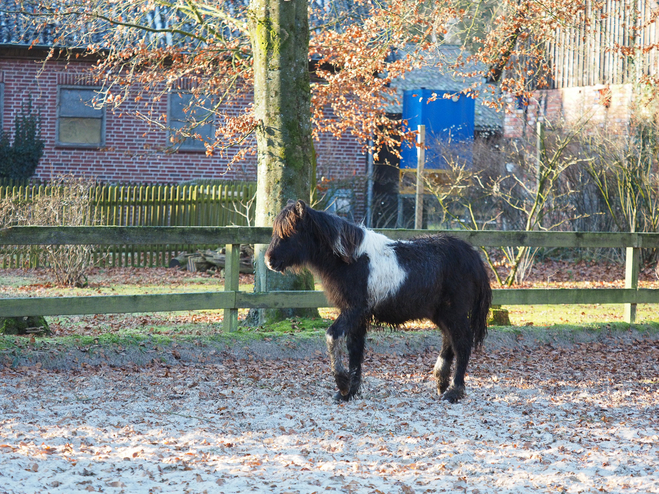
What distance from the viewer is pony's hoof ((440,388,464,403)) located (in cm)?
→ 616

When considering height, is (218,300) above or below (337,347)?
above

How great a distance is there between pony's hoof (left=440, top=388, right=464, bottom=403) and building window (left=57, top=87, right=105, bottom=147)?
1633cm

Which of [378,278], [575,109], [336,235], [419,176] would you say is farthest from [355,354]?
[575,109]

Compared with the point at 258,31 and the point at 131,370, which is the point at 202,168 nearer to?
the point at 258,31

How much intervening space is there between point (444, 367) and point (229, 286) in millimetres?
2649

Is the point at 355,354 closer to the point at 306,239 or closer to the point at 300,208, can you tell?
the point at 306,239

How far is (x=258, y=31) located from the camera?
878 cm

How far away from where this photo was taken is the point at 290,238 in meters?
5.78

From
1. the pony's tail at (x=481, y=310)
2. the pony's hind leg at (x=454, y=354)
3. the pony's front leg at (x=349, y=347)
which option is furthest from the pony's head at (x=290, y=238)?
the pony's tail at (x=481, y=310)

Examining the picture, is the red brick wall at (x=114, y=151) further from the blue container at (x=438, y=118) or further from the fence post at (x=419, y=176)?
the fence post at (x=419, y=176)

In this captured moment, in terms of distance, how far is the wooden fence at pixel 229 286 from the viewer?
6949 millimetres

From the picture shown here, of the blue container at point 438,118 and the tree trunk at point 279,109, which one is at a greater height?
the blue container at point 438,118

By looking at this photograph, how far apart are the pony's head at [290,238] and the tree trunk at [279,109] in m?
2.85

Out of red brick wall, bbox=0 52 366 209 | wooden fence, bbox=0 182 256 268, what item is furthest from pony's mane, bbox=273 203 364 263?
red brick wall, bbox=0 52 366 209
